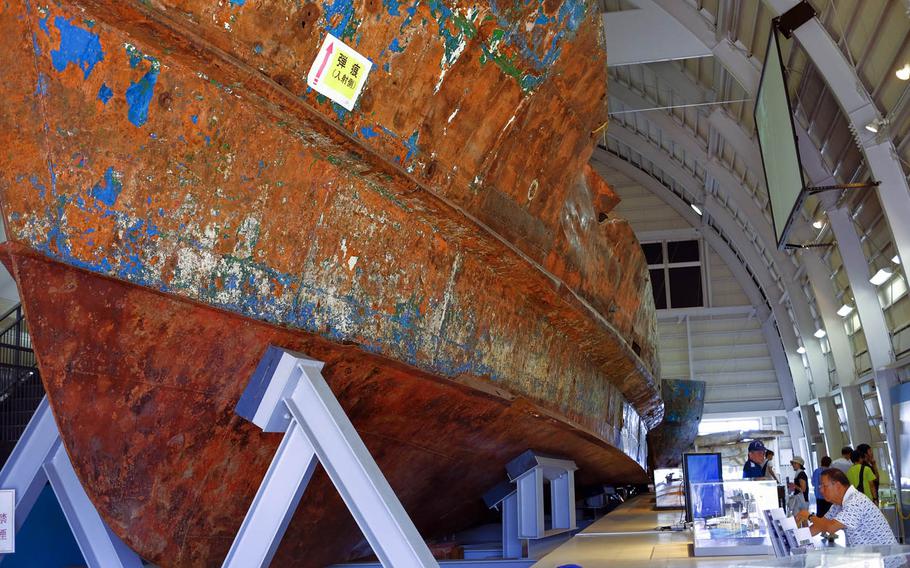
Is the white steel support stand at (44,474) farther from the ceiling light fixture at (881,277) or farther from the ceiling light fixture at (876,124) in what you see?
the ceiling light fixture at (881,277)

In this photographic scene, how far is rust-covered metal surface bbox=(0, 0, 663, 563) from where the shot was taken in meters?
2.58

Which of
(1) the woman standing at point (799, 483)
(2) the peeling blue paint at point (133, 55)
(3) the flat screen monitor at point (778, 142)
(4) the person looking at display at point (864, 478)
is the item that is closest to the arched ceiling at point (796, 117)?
(3) the flat screen monitor at point (778, 142)

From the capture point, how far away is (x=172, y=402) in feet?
9.79

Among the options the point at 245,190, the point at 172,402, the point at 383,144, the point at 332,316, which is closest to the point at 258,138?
the point at 245,190

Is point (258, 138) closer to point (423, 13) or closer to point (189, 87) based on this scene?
point (189, 87)

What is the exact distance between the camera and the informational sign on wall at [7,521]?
10.8 ft

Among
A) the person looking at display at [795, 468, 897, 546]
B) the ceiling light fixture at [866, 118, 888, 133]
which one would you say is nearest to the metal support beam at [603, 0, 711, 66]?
the ceiling light fixture at [866, 118, 888, 133]

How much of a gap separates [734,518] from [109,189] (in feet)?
11.6

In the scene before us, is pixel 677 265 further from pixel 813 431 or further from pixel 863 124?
pixel 863 124

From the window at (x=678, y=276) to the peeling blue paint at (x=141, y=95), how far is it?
27.2 metres

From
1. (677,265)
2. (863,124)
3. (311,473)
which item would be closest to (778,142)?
(863,124)

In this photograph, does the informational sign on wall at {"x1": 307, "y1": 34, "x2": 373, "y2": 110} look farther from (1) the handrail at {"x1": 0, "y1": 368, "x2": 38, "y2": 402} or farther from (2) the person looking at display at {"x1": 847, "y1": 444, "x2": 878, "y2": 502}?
(2) the person looking at display at {"x1": 847, "y1": 444, "x2": 878, "y2": 502}

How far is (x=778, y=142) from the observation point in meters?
11.3

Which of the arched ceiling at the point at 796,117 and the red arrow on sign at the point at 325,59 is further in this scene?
the arched ceiling at the point at 796,117
